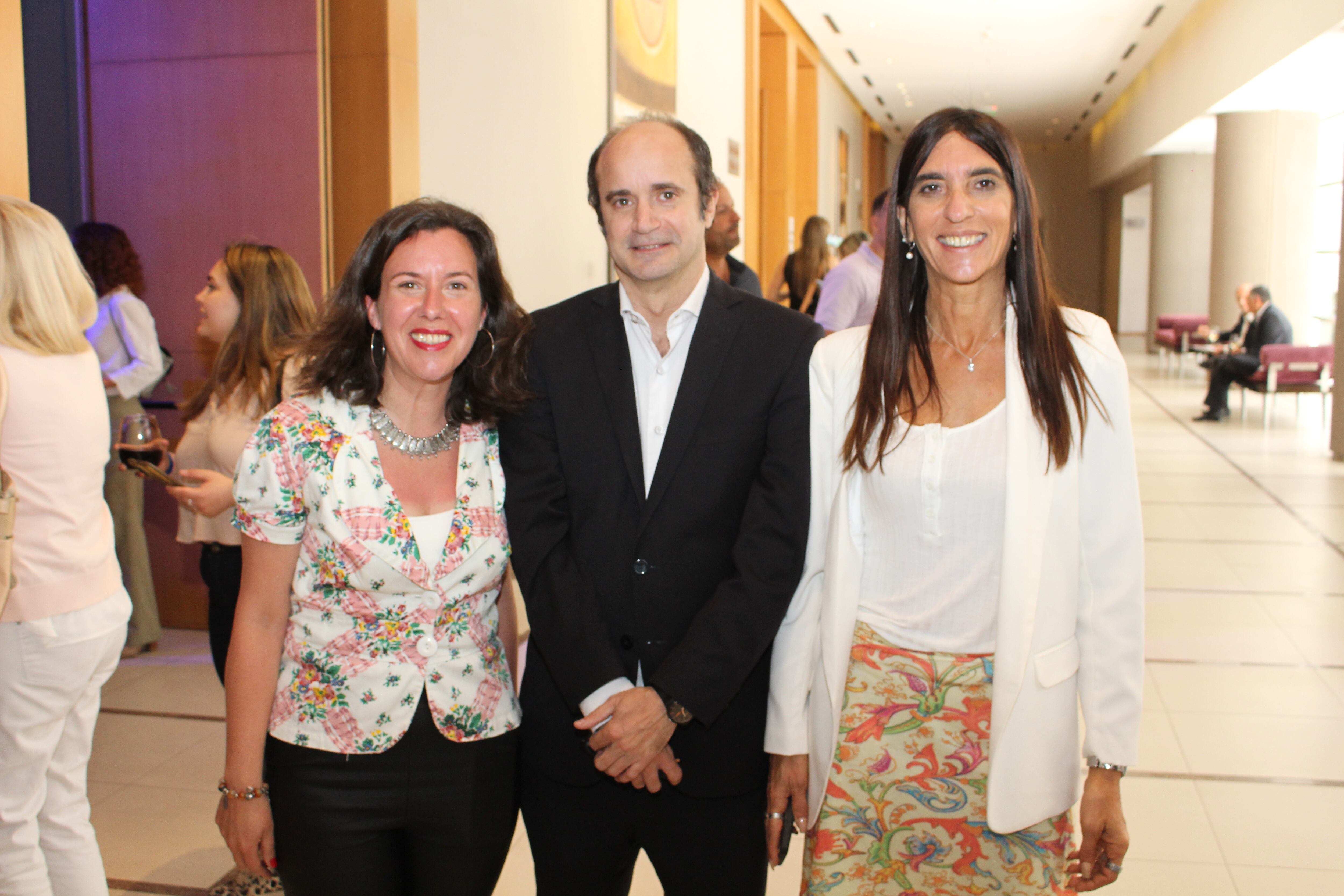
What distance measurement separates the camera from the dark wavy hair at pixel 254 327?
3422 millimetres

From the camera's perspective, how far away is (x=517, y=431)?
6.50 feet

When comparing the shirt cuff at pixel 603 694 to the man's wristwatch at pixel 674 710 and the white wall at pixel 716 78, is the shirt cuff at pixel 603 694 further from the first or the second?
the white wall at pixel 716 78

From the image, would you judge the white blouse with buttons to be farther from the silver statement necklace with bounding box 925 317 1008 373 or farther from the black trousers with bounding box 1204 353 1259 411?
the black trousers with bounding box 1204 353 1259 411

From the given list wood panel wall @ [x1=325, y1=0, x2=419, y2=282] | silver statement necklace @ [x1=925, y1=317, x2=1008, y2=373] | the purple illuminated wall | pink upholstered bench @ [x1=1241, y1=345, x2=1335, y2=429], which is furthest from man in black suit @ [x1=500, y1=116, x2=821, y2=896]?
pink upholstered bench @ [x1=1241, y1=345, x2=1335, y2=429]

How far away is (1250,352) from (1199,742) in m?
10.3

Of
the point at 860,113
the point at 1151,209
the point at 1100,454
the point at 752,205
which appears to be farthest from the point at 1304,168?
the point at 1100,454

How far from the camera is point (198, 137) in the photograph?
5172 mm

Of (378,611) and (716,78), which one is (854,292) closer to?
(378,611)

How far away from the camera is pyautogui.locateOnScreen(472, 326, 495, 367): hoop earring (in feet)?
6.40

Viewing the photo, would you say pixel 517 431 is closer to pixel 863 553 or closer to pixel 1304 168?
pixel 863 553

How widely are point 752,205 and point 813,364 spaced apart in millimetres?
11889

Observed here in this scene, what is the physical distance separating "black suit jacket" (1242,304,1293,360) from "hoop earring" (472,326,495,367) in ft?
41.6

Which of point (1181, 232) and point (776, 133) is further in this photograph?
point (1181, 232)

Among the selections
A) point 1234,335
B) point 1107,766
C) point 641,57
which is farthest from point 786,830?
point 1234,335
